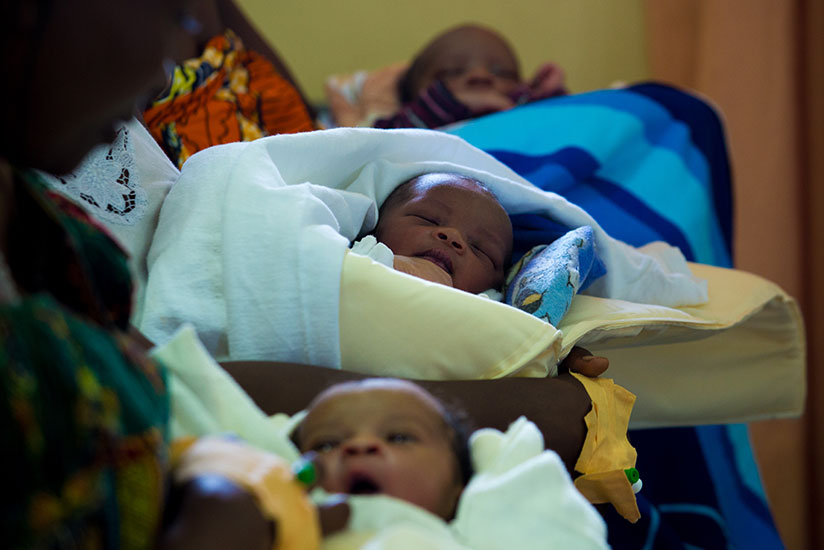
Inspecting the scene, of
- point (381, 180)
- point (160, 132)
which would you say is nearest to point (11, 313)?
point (381, 180)

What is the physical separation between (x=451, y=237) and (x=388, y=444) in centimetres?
51

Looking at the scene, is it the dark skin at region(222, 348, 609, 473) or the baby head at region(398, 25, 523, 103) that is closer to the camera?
the dark skin at region(222, 348, 609, 473)

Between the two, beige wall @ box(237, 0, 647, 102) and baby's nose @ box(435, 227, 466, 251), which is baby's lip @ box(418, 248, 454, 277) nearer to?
baby's nose @ box(435, 227, 466, 251)

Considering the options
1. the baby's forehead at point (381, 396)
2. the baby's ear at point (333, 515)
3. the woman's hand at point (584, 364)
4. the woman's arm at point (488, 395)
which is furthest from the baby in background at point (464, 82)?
the baby's ear at point (333, 515)

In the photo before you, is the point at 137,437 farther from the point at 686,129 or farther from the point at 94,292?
the point at 686,129

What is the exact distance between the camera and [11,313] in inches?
17.0

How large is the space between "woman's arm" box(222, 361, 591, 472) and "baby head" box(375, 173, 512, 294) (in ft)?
0.83

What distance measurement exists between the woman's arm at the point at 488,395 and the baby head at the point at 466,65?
1.50m

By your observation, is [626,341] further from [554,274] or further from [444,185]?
[444,185]

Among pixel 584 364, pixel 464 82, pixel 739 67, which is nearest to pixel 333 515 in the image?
pixel 584 364

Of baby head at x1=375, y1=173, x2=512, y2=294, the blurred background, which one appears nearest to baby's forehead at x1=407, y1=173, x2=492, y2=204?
baby head at x1=375, y1=173, x2=512, y2=294

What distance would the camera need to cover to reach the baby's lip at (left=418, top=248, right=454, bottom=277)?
1102 millimetres

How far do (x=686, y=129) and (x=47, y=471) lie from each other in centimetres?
176

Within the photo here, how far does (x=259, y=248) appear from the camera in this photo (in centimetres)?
88
